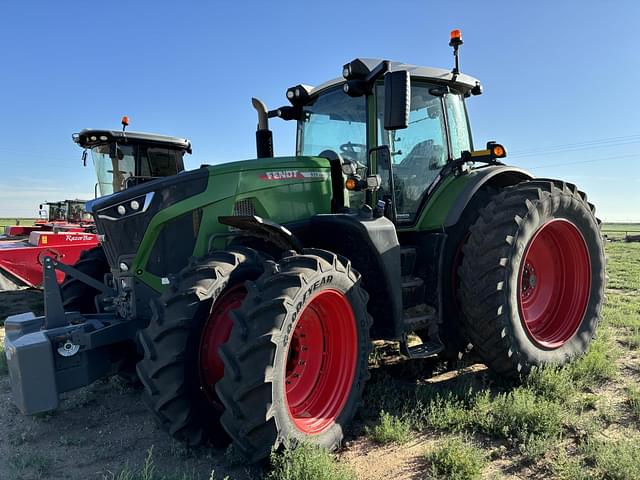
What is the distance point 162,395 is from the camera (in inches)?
114

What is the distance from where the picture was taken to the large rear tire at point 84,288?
468 cm

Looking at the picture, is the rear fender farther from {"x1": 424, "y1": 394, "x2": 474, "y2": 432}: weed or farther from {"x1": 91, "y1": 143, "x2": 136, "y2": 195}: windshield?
{"x1": 91, "y1": 143, "x2": 136, "y2": 195}: windshield

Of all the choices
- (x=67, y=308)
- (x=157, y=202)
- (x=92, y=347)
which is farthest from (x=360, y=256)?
(x=67, y=308)

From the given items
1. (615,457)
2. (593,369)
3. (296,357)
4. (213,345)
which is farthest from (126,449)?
(593,369)

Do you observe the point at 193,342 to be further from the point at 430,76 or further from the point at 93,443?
the point at 430,76

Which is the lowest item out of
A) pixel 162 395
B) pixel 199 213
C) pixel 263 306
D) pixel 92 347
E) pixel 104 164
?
pixel 162 395

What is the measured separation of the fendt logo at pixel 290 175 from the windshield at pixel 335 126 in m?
0.40

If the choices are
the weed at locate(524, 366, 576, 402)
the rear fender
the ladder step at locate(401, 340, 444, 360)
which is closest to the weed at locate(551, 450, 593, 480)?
the weed at locate(524, 366, 576, 402)

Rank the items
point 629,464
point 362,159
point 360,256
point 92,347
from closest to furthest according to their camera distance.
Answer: point 629,464, point 92,347, point 360,256, point 362,159

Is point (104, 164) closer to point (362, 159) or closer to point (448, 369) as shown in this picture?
point (362, 159)

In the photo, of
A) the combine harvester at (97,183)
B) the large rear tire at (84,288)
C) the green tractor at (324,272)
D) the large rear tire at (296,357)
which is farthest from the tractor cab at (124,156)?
the large rear tire at (296,357)

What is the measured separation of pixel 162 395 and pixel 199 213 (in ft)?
4.51

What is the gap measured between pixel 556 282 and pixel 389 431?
2.75 m

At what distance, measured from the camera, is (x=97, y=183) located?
9.73 meters
